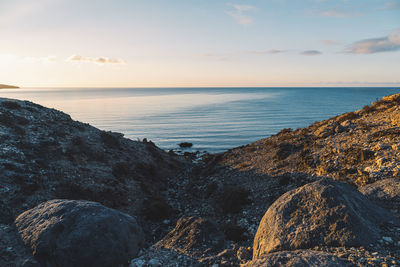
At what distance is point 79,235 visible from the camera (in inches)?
332

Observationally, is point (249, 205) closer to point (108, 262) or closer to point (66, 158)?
point (108, 262)

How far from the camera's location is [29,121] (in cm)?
2345

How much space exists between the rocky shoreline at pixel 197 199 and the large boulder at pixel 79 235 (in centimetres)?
4

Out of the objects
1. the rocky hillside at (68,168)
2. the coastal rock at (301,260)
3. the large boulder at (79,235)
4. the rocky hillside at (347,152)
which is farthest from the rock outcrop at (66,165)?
the coastal rock at (301,260)

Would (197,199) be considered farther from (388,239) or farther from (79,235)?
(388,239)

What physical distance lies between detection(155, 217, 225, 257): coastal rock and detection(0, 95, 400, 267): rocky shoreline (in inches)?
2.1

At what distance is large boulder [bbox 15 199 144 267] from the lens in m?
8.19

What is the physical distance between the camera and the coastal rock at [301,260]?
5786 mm

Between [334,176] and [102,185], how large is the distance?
17313 mm

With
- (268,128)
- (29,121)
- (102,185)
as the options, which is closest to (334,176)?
(102,185)

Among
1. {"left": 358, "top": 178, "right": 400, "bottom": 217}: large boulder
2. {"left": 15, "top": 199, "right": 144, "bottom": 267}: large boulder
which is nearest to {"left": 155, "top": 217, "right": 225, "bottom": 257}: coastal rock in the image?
{"left": 15, "top": 199, "right": 144, "bottom": 267}: large boulder

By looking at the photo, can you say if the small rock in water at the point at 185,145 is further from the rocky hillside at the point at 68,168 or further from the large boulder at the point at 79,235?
the large boulder at the point at 79,235

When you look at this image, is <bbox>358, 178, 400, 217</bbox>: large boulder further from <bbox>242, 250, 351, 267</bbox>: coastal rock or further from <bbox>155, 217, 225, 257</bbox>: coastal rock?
<bbox>155, 217, 225, 257</bbox>: coastal rock

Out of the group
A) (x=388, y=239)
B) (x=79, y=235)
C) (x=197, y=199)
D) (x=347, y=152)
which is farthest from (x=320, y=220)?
(x=197, y=199)
